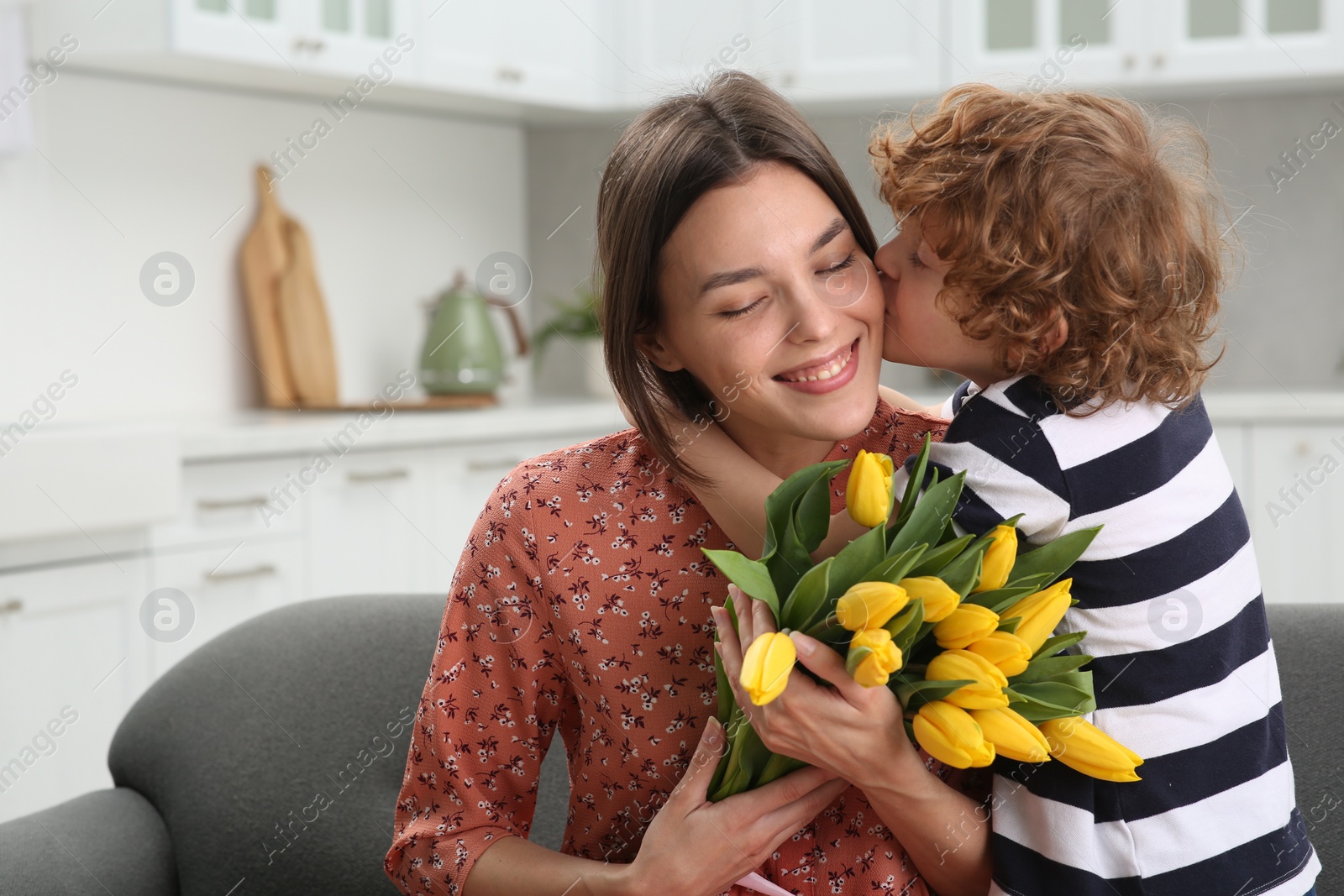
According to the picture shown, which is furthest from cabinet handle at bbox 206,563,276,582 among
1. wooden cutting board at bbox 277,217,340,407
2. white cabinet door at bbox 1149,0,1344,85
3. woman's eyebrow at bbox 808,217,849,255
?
white cabinet door at bbox 1149,0,1344,85

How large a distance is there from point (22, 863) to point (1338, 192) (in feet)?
12.6

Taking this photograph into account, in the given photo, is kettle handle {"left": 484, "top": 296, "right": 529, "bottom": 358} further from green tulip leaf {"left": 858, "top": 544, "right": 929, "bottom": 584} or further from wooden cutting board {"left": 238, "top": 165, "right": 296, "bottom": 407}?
green tulip leaf {"left": 858, "top": 544, "right": 929, "bottom": 584}

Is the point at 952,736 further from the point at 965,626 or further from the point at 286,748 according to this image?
the point at 286,748

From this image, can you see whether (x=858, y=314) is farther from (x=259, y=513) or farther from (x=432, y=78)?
(x=432, y=78)

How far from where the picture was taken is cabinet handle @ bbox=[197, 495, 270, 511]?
2.77 m

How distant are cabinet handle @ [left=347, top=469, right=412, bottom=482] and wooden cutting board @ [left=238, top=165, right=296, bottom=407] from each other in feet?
1.82

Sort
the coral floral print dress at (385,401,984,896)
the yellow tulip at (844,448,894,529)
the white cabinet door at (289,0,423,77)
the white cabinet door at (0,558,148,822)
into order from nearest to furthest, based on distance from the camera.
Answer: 1. the yellow tulip at (844,448,894,529)
2. the coral floral print dress at (385,401,984,896)
3. the white cabinet door at (0,558,148,822)
4. the white cabinet door at (289,0,423,77)

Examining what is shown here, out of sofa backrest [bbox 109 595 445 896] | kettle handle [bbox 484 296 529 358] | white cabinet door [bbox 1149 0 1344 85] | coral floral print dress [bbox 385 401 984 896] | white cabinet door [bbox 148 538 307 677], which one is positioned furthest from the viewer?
kettle handle [bbox 484 296 529 358]

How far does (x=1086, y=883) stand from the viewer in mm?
987

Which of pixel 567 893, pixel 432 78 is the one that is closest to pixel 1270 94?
pixel 432 78

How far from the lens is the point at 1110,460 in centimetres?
101

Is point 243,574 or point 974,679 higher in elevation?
point 974,679

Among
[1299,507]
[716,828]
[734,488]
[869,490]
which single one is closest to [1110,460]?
[869,490]

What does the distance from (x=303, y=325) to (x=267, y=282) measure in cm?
15
